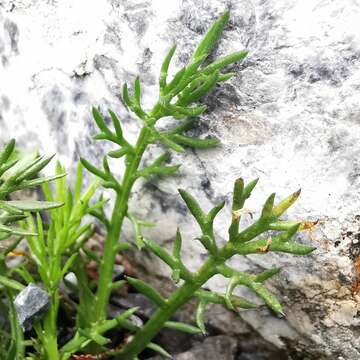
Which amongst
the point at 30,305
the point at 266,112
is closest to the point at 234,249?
the point at 266,112

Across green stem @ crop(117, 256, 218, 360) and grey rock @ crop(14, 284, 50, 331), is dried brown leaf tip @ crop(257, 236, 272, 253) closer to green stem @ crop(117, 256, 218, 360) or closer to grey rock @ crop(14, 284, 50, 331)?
green stem @ crop(117, 256, 218, 360)

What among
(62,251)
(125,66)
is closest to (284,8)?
(125,66)

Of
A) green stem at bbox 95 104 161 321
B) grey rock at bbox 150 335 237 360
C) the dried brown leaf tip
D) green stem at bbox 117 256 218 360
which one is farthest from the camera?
grey rock at bbox 150 335 237 360

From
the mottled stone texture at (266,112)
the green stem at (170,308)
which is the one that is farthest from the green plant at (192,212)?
the mottled stone texture at (266,112)

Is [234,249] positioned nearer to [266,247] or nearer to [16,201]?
[266,247]

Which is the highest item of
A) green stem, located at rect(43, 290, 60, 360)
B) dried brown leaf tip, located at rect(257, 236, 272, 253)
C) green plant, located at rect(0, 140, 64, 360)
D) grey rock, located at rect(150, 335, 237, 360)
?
green plant, located at rect(0, 140, 64, 360)

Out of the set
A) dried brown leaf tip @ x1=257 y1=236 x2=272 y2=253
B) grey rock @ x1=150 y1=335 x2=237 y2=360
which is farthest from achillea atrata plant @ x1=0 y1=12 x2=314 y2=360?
grey rock @ x1=150 y1=335 x2=237 y2=360

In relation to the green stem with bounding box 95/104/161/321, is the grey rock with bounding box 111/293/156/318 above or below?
below
